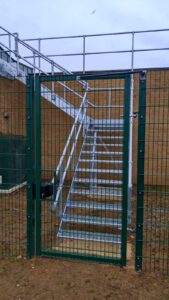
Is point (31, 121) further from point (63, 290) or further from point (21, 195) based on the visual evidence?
point (21, 195)

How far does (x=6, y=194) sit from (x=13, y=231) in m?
2.43

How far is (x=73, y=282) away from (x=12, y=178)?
182 inches

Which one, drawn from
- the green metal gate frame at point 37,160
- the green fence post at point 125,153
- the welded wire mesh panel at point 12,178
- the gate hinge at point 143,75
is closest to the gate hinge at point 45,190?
the green metal gate frame at point 37,160

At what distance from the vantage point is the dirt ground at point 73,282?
8.89 ft

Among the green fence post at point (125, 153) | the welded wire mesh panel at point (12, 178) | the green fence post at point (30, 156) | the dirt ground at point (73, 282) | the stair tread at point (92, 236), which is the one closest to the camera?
the dirt ground at point (73, 282)

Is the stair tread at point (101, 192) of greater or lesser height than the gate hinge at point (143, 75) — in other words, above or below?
below

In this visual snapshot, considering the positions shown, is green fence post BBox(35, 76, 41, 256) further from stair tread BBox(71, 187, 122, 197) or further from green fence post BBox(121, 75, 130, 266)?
green fence post BBox(121, 75, 130, 266)

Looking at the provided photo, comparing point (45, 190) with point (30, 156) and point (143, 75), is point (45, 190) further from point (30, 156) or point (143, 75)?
point (143, 75)

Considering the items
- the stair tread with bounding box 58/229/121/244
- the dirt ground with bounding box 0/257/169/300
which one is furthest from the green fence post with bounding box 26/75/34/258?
the stair tread with bounding box 58/229/121/244

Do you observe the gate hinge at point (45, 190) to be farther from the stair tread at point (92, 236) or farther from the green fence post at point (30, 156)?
the stair tread at point (92, 236)

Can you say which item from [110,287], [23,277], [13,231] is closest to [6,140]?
[13,231]

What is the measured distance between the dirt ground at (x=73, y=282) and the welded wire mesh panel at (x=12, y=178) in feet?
1.47

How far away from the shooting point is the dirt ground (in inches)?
107

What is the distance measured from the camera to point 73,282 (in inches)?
115
